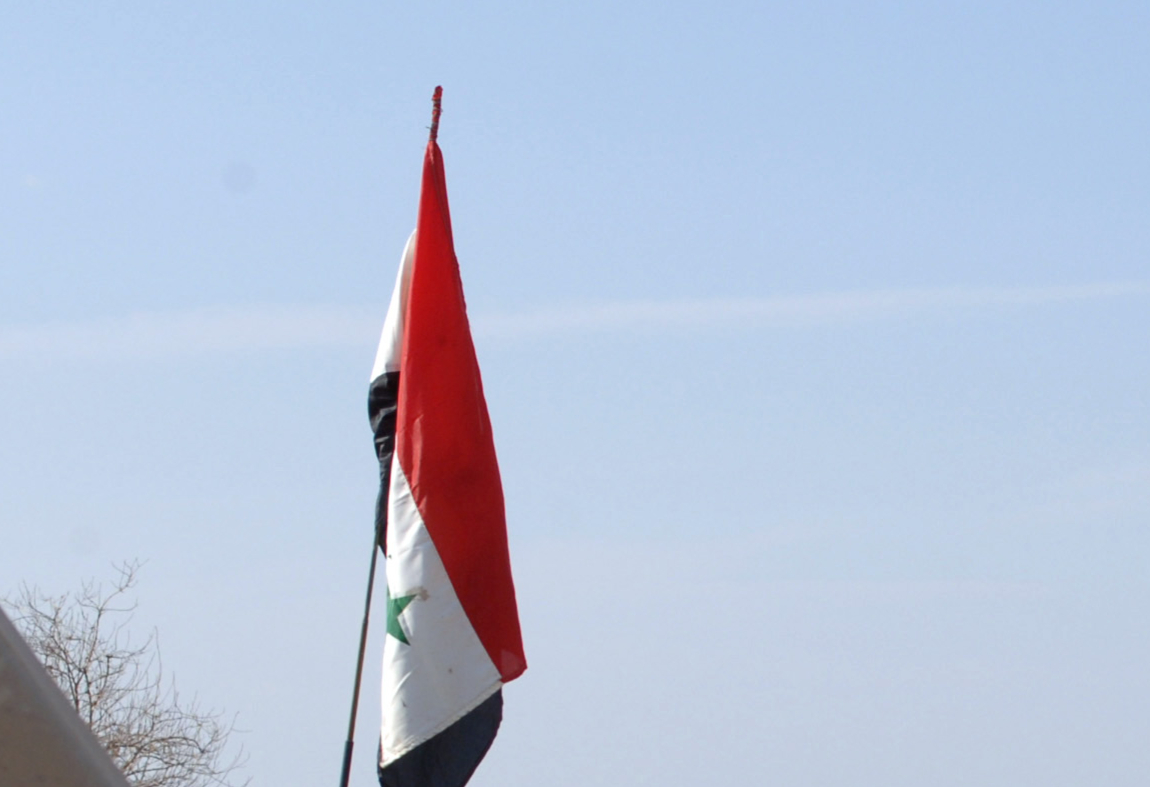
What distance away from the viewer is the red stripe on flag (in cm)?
646

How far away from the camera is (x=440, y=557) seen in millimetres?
6414

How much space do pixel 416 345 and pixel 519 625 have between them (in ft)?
3.79

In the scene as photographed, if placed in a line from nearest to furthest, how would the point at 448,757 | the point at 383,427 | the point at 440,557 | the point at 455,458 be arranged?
1. the point at 448,757
2. the point at 440,557
3. the point at 455,458
4. the point at 383,427

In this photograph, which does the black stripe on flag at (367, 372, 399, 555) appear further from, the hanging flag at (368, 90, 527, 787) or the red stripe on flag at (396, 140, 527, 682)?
the red stripe on flag at (396, 140, 527, 682)

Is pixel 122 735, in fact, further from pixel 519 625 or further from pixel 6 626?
pixel 6 626

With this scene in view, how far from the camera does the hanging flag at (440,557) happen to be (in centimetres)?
626

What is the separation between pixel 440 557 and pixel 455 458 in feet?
1.27

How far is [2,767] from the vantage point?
1768mm

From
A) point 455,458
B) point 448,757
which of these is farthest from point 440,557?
point 448,757

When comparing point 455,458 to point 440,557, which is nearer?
point 440,557

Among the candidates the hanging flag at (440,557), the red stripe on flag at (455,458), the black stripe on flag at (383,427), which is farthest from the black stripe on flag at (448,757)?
the black stripe on flag at (383,427)

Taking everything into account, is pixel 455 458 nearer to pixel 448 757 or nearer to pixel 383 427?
pixel 383 427

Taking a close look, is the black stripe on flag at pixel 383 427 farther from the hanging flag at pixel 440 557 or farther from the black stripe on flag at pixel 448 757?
the black stripe on flag at pixel 448 757

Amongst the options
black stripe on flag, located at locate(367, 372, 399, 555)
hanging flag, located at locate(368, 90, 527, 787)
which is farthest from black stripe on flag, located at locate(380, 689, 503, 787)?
black stripe on flag, located at locate(367, 372, 399, 555)
